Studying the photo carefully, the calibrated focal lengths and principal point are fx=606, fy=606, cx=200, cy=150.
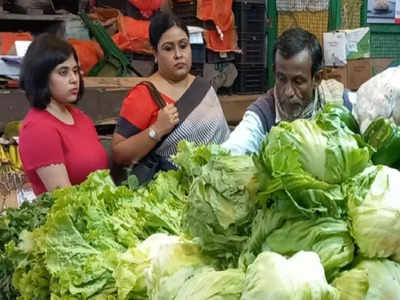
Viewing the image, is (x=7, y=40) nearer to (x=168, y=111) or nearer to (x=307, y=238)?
(x=168, y=111)

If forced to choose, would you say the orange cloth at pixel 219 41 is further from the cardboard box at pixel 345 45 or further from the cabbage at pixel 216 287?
the cabbage at pixel 216 287

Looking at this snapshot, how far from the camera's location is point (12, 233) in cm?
227

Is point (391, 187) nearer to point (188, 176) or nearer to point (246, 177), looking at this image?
point (246, 177)

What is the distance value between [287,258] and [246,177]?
23cm

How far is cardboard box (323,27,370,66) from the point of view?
5723mm

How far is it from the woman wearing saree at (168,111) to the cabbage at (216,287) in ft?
5.79

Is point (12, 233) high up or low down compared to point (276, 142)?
down

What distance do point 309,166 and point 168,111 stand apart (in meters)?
1.76

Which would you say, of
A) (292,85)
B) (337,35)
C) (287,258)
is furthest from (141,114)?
(337,35)

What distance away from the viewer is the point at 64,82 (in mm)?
3080

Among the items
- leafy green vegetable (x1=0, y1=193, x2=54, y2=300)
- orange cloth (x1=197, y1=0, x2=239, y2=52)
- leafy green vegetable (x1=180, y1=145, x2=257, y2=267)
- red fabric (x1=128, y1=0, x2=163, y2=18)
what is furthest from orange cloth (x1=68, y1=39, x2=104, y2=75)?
leafy green vegetable (x1=180, y1=145, x2=257, y2=267)

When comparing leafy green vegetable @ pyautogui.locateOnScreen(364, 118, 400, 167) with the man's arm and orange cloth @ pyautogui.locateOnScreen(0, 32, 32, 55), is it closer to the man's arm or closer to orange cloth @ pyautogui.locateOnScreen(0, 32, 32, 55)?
the man's arm

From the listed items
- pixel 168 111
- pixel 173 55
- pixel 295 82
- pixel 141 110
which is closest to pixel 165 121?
pixel 168 111

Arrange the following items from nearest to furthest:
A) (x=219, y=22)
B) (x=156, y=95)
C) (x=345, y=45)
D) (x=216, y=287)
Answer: (x=216, y=287), (x=156, y=95), (x=345, y=45), (x=219, y=22)
